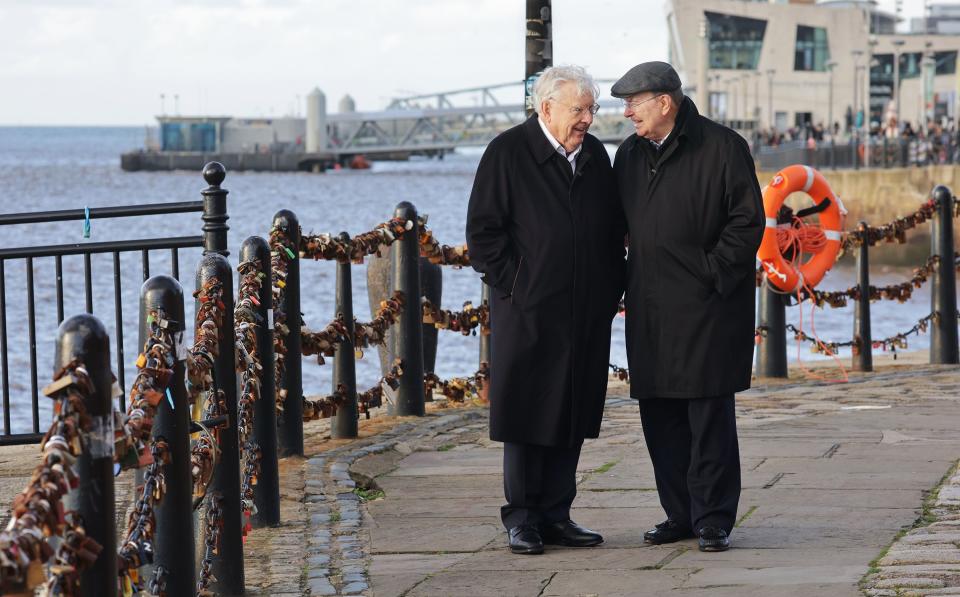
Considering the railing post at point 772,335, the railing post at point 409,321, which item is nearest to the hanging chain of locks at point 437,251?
the railing post at point 409,321

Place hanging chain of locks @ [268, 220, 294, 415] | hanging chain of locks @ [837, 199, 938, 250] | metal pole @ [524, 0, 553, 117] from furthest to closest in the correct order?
1. hanging chain of locks @ [837, 199, 938, 250]
2. metal pole @ [524, 0, 553, 117]
3. hanging chain of locks @ [268, 220, 294, 415]

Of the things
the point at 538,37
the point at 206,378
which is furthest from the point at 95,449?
the point at 538,37

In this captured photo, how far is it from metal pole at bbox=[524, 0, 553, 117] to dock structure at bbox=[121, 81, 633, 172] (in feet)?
379

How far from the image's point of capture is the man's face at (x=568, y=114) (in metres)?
5.70

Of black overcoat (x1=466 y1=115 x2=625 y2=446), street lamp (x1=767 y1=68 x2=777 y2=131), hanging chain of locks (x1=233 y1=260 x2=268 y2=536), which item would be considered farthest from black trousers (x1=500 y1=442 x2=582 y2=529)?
street lamp (x1=767 y1=68 x2=777 y2=131)

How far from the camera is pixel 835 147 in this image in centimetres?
5156

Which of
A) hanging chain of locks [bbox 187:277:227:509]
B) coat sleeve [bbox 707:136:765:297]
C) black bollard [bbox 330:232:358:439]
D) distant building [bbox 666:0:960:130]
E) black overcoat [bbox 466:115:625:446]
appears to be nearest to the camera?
hanging chain of locks [bbox 187:277:227:509]

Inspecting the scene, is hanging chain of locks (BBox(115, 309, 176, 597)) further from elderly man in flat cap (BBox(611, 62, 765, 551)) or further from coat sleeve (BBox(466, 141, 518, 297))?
elderly man in flat cap (BBox(611, 62, 765, 551))

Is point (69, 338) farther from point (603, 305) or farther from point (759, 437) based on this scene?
point (759, 437)

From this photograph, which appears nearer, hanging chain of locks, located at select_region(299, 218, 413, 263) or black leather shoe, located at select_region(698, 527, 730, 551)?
black leather shoe, located at select_region(698, 527, 730, 551)

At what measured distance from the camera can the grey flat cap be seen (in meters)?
5.70

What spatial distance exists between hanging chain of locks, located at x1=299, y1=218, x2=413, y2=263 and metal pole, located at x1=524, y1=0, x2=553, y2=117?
3.42 ft

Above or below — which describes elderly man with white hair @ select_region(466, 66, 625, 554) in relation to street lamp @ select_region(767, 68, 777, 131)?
below

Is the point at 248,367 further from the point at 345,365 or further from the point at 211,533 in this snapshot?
the point at 345,365
